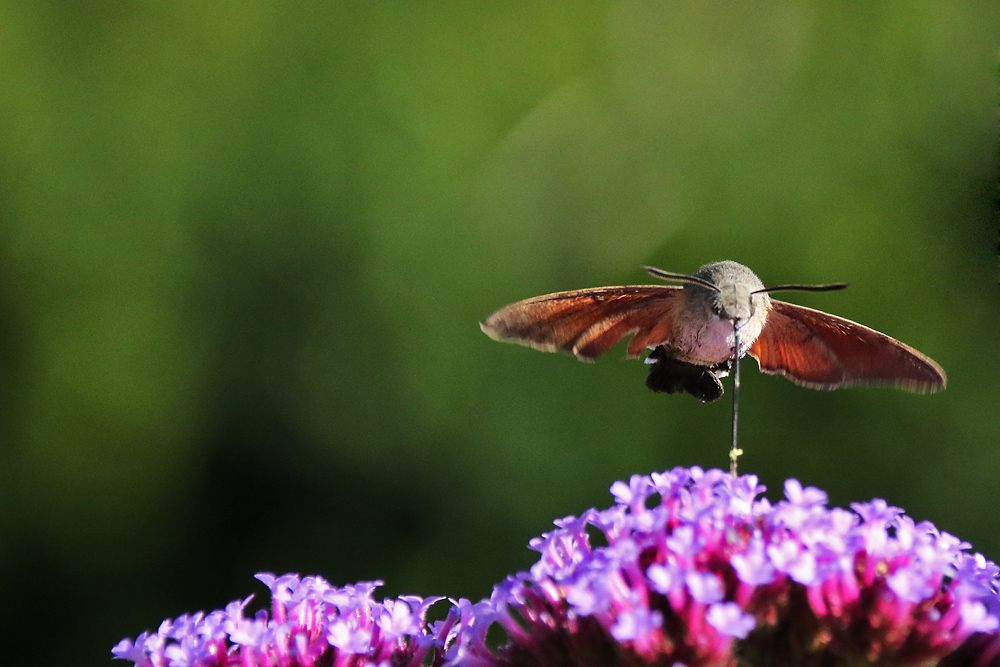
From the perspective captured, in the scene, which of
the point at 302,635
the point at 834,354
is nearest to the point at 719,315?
the point at 834,354

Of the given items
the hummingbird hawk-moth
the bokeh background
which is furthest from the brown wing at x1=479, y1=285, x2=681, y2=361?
the bokeh background

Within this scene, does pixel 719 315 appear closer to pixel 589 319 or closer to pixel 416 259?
pixel 589 319

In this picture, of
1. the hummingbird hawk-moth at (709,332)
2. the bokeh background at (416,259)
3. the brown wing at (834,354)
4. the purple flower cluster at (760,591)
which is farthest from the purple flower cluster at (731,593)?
the bokeh background at (416,259)

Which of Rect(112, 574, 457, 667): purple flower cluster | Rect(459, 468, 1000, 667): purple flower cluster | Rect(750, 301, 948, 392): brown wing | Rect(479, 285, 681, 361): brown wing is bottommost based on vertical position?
Rect(112, 574, 457, 667): purple flower cluster

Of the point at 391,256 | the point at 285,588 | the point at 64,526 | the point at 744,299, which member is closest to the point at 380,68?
the point at 391,256

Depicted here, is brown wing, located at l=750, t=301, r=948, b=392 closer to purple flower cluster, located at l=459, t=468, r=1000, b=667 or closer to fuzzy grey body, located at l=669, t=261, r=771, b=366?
fuzzy grey body, located at l=669, t=261, r=771, b=366

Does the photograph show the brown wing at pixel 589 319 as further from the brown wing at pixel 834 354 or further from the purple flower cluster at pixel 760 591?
the purple flower cluster at pixel 760 591
